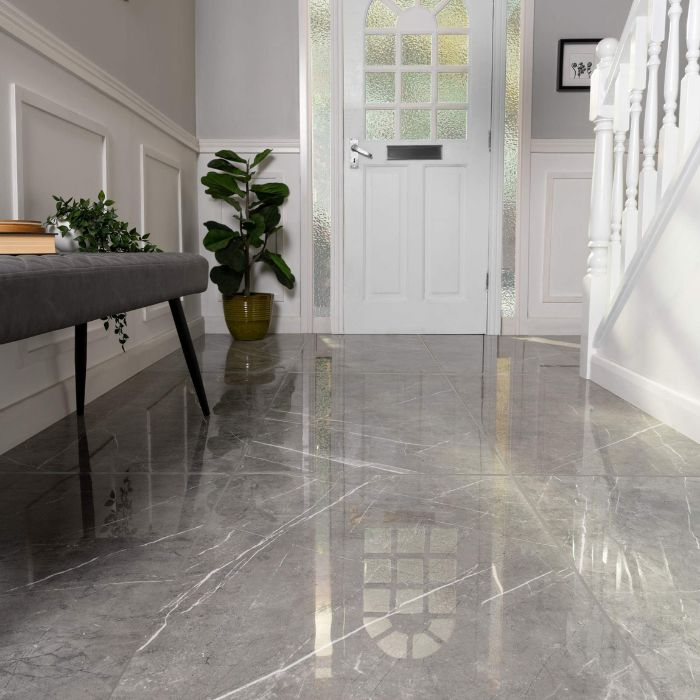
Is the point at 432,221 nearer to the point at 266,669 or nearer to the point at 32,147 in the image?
the point at 32,147

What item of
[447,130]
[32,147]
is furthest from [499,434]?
[447,130]

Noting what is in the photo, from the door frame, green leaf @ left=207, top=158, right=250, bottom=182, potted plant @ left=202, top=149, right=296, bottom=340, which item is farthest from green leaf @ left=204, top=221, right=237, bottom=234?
the door frame

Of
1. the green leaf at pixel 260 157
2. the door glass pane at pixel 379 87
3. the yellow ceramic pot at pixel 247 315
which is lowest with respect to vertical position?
the yellow ceramic pot at pixel 247 315

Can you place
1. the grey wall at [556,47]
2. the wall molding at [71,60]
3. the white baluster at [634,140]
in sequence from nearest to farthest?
the wall molding at [71,60]
the white baluster at [634,140]
the grey wall at [556,47]

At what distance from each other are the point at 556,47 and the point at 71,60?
110 inches

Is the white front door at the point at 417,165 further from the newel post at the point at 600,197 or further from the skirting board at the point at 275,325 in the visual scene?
the newel post at the point at 600,197

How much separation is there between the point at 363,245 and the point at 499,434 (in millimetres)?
2396

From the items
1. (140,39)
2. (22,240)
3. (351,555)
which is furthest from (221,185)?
(351,555)

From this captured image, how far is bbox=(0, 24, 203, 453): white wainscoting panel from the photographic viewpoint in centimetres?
183

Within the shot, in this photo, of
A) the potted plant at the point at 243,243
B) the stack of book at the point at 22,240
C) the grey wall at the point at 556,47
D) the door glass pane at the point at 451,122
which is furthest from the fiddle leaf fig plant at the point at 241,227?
the stack of book at the point at 22,240

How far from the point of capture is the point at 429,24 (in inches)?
157

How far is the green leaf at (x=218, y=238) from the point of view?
3752 millimetres

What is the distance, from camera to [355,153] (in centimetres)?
406

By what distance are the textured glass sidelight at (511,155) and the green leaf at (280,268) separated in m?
1.20
